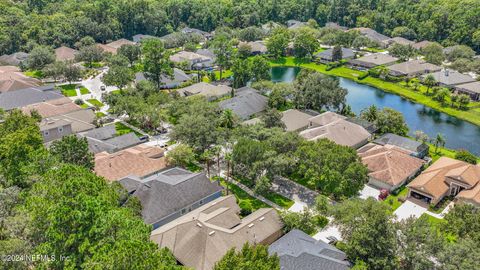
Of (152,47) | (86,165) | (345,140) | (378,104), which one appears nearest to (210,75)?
(152,47)

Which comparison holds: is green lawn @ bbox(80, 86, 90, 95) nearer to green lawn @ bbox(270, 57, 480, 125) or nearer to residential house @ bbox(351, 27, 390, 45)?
green lawn @ bbox(270, 57, 480, 125)

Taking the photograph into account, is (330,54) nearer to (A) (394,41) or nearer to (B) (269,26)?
(A) (394,41)

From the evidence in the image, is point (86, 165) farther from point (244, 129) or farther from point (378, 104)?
point (378, 104)

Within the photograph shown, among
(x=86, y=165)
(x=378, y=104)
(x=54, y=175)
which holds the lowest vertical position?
(x=378, y=104)

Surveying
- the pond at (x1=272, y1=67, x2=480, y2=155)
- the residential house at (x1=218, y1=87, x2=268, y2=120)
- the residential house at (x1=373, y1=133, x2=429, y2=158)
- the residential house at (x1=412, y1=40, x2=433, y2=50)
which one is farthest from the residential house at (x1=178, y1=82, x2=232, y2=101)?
the residential house at (x1=412, y1=40, x2=433, y2=50)

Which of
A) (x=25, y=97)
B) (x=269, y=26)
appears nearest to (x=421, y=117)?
(x=25, y=97)

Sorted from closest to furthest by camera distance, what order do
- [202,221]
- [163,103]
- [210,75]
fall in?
1. [202,221]
2. [163,103]
3. [210,75]
